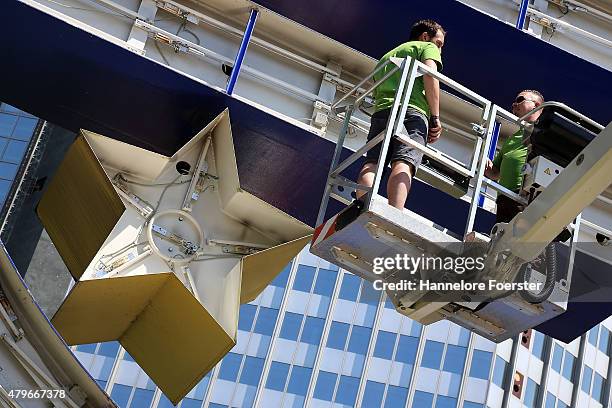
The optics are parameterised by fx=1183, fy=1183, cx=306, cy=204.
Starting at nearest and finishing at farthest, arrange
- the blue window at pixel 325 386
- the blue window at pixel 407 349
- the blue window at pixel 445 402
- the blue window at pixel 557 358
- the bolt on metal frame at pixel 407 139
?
the bolt on metal frame at pixel 407 139 → the blue window at pixel 325 386 → the blue window at pixel 445 402 → the blue window at pixel 407 349 → the blue window at pixel 557 358

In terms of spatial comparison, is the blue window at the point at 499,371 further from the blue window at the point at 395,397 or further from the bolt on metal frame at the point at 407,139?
the bolt on metal frame at the point at 407,139

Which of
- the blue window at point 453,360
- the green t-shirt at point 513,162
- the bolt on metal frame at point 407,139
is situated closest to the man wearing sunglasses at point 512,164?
the green t-shirt at point 513,162

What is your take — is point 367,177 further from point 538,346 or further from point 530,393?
point 538,346

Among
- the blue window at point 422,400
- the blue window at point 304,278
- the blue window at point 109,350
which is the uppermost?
the blue window at point 304,278

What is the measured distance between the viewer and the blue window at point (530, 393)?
208 ft

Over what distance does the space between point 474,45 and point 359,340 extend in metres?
49.6

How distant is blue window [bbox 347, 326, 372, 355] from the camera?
61.1 metres

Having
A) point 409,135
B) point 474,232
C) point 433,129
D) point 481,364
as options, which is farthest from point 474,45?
point 481,364

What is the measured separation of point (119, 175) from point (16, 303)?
1591mm

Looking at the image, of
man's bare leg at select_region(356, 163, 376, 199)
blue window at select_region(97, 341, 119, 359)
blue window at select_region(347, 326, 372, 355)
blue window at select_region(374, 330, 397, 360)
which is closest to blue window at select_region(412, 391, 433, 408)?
blue window at select_region(374, 330, 397, 360)

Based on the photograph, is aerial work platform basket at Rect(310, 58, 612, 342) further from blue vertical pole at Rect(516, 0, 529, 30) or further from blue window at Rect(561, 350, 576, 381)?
blue window at Rect(561, 350, 576, 381)

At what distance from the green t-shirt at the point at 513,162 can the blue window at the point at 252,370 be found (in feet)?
163

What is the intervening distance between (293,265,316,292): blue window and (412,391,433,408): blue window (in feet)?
25.8

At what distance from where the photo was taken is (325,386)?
2357 inches
